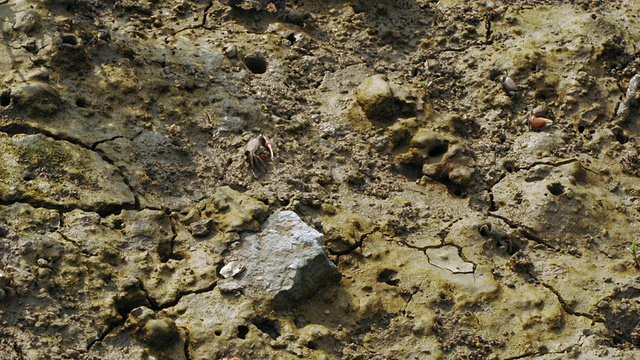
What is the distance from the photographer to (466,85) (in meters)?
5.86

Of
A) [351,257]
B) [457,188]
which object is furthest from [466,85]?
[351,257]

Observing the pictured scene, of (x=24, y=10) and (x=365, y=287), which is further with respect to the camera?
(x=24, y=10)

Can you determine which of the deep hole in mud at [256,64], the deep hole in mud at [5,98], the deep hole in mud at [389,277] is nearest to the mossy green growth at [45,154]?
the deep hole in mud at [5,98]

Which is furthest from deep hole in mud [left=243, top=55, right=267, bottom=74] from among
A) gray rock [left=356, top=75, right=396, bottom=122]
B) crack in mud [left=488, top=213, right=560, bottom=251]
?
crack in mud [left=488, top=213, right=560, bottom=251]

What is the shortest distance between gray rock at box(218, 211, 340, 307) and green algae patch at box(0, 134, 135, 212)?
32.2 inches

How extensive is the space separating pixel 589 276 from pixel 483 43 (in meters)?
2.21

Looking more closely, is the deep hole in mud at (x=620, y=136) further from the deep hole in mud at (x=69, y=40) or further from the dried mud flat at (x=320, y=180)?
the deep hole in mud at (x=69, y=40)

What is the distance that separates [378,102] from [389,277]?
1.42 m

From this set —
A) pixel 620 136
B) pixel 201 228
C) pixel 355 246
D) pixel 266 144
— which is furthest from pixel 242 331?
pixel 620 136

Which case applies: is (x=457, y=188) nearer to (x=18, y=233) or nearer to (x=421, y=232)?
(x=421, y=232)

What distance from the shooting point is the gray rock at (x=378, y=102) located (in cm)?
548

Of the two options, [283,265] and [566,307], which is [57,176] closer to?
[283,265]

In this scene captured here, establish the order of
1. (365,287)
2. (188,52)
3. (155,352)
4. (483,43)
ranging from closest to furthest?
(155,352) → (365,287) → (188,52) → (483,43)

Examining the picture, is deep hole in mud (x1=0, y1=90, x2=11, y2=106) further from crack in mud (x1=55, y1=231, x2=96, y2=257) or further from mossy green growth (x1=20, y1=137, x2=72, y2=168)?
crack in mud (x1=55, y1=231, x2=96, y2=257)
